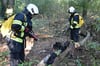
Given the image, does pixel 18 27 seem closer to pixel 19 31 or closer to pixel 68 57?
pixel 19 31

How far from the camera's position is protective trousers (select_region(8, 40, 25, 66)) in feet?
26.3

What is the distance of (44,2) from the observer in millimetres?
23406

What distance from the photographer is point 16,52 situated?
26.7 ft

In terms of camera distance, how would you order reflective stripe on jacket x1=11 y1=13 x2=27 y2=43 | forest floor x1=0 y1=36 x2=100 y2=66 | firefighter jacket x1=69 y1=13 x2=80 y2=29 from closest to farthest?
reflective stripe on jacket x1=11 y1=13 x2=27 y2=43 → forest floor x1=0 y1=36 x2=100 y2=66 → firefighter jacket x1=69 y1=13 x2=80 y2=29

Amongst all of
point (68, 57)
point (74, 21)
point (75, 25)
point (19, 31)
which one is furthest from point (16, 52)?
point (75, 25)

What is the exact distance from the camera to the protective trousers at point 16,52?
8.02 metres

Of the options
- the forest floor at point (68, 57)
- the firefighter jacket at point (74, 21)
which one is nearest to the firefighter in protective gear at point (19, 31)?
the forest floor at point (68, 57)

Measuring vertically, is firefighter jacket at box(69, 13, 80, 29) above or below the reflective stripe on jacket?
below

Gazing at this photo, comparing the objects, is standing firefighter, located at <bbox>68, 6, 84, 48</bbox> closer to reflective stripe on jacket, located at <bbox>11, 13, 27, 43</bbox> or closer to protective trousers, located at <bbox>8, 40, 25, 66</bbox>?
protective trousers, located at <bbox>8, 40, 25, 66</bbox>

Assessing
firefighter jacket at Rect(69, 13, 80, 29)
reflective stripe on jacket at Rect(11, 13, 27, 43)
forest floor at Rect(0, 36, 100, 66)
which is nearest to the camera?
reflective stripe on jacket at Rect(11, 13, 27, 43)

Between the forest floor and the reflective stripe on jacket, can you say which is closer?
the reflective stripe on jacket

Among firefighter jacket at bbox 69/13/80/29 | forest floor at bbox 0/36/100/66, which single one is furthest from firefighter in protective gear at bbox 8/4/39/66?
firefighter jacket at bbox 69/13/80/29

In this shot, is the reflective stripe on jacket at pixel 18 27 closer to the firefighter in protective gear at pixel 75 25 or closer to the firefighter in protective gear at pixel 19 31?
Result: the firefighter in protective gear at pixel 19 31

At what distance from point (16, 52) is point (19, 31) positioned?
72cm
